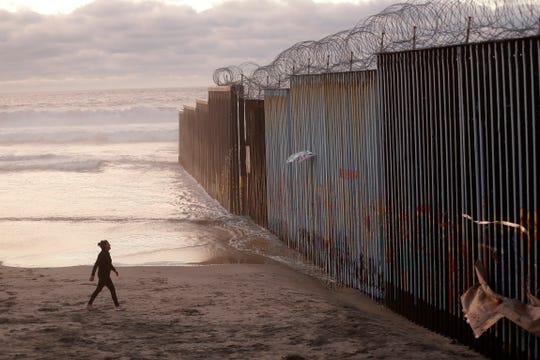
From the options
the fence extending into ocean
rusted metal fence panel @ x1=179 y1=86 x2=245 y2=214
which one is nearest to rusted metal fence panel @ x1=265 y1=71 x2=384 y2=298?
Result: the fence extending into ocean

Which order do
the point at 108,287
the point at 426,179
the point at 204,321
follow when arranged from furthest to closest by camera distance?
the point at 108,287
the point at 204,321
the point at 426,179

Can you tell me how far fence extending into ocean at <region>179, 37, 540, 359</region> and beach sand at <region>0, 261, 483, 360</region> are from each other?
0.49 metres

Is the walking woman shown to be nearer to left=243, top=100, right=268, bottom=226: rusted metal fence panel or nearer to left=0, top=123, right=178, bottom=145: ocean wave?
left=243, top=100, right=268, bottom=226: rusted metal fence panel

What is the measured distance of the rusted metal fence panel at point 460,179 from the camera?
7.19 metres

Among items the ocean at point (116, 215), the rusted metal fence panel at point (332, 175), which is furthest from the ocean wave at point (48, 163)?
the rusted metal fence panel at point (332, 175)

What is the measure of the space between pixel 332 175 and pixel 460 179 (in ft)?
14.1

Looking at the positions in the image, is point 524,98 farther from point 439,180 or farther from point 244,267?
point 244,267

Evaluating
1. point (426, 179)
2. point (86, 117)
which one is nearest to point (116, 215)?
point (426, 179)

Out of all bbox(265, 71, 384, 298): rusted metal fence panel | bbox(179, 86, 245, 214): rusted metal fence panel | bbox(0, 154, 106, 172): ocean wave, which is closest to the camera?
bbox(265, 71, 384, 298): rusted metal fence panel

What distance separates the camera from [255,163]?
17750mm

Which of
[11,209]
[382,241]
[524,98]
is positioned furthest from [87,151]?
[524,98]

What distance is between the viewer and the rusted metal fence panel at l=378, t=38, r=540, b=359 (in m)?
7.19

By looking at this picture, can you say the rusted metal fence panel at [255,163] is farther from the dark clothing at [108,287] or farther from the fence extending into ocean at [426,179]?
the dark clothing at [108,287]

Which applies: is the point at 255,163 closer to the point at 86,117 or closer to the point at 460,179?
the point at 460,179
